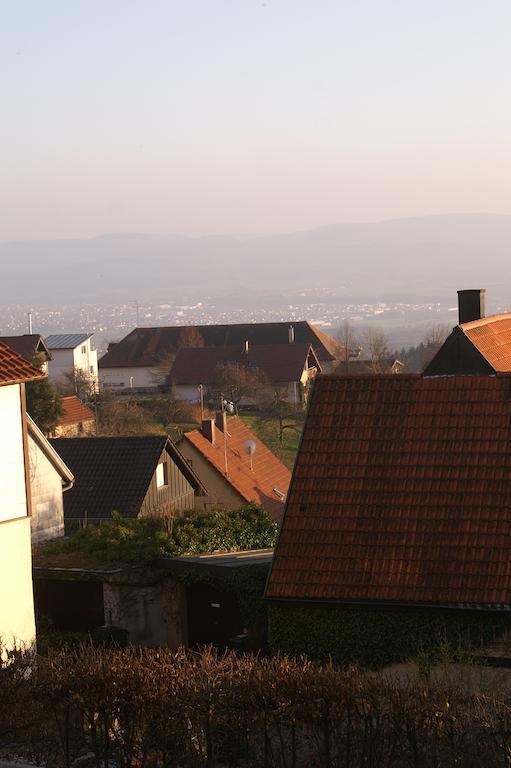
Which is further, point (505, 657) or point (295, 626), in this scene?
point (295, 626)

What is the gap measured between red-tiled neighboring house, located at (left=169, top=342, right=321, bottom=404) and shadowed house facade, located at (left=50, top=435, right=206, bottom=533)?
1783 inches

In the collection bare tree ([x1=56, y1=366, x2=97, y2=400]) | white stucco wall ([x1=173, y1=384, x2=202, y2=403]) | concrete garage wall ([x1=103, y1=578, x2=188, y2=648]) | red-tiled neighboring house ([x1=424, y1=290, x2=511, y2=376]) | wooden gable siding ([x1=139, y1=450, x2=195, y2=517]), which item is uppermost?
red-tiled neighboring house ([x1=424, y1=290, x2=511, y2=376])

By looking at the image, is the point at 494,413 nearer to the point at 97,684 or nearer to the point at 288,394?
the point at 97,684

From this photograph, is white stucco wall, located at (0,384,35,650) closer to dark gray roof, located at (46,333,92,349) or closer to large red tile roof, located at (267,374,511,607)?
large red tile roof, located at (267,374,511,607)

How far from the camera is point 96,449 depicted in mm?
35531

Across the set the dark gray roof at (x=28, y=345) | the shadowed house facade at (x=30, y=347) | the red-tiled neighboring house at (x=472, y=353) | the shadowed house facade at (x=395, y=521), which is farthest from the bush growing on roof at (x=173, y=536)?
the dark gray roof at (x=28, y=345)

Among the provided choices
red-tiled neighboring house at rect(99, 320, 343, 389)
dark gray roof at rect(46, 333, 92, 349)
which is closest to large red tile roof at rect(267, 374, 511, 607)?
red-tiled neighboring house at rect(99, 320, 343, 389)

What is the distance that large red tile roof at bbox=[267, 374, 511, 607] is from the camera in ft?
58.4

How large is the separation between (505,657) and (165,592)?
7761 millimetres

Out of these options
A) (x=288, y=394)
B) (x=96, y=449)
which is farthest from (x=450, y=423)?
(x=288, y=394)

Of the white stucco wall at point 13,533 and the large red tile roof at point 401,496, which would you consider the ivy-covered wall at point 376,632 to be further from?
the white stucco wall at point 13,533

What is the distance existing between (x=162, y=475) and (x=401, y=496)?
53.3ft

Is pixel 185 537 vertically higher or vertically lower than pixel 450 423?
lower

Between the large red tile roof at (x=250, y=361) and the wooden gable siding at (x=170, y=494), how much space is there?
47214 millimetres
